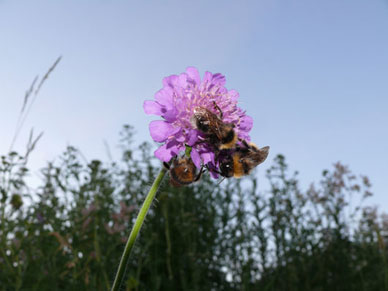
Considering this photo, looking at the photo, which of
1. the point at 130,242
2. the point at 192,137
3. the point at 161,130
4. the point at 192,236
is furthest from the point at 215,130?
the point at 192,236

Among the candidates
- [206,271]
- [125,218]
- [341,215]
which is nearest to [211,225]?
[206,271]

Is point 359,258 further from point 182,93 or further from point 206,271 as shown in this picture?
point 182,93

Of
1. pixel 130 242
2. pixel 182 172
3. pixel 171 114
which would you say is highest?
pixel 171 114

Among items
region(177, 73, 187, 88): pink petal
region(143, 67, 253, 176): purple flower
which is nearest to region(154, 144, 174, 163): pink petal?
region(143, 67, 253, 176): purple flower

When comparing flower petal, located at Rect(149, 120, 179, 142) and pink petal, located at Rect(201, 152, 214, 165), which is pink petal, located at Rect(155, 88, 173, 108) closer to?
flower petal, located at Rect(149, 120, 179, 142)

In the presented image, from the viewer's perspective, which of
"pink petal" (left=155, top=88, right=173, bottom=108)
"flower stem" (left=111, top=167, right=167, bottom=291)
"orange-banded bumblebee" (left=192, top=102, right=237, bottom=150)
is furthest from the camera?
"pink petal" (left=155, top=88, right=173, bottom=108)

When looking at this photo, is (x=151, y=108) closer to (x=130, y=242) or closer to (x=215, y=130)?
(x=215, y=130)

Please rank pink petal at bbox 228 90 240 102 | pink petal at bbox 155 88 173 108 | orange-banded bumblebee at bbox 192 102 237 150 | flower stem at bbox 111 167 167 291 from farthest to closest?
pink petal at bbox 228 90 240 102
pink petal at bbox 155 88 173 108
orange-banded bumblebee at bbox 192 102 237 150
flower stem at bbox 111 167 167 291
